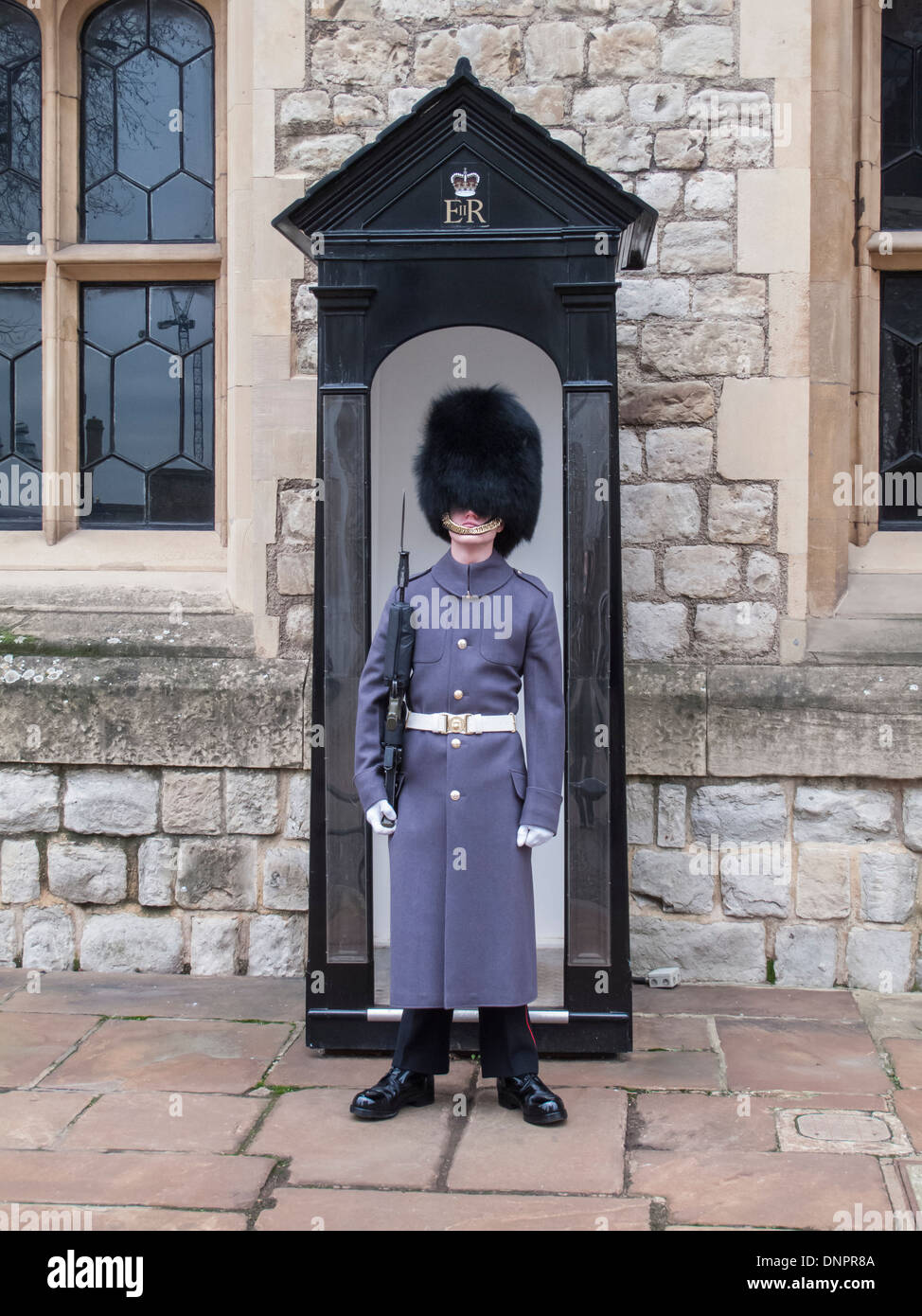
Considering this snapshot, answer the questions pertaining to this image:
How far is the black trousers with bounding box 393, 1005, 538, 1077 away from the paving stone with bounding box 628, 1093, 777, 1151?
0.94 feet

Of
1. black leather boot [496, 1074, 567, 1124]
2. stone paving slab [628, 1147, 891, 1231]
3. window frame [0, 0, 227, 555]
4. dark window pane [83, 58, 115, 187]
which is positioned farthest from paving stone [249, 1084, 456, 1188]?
dark window pane [83, 58, 115, 187]

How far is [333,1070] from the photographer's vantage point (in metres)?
3.35

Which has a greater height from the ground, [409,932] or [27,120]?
[27,120]

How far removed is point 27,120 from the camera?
449 cm

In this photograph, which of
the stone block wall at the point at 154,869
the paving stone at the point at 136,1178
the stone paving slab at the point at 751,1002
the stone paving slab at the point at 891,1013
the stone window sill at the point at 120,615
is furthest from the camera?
the stone window sill at the point at 120,615

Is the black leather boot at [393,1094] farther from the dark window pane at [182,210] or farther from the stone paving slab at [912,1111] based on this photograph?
the dark window pane at [182,210]

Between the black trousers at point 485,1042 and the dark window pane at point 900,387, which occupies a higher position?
the dark window pane at point 900,387

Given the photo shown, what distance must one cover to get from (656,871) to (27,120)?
3320 mm

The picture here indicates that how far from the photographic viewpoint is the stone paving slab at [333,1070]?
3.26 m

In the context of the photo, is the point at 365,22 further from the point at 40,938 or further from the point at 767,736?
the point at 40,938

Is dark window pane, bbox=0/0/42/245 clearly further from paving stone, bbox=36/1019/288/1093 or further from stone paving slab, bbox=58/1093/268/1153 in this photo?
stone paving slab, bbox=58/1093/268/1153

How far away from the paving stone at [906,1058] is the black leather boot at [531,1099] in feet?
2.93

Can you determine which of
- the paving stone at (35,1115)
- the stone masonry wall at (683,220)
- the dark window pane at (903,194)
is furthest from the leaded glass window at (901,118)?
the paving stone at (35,1115)
